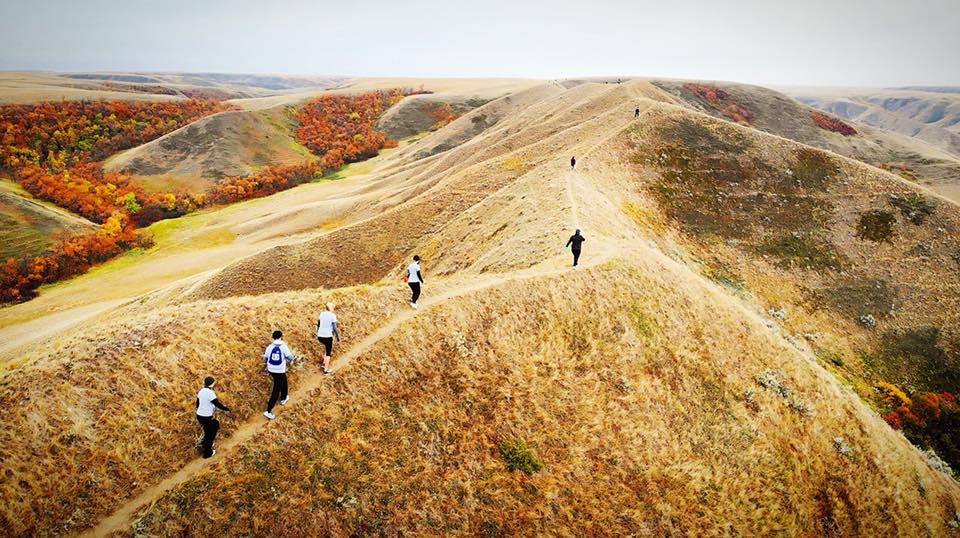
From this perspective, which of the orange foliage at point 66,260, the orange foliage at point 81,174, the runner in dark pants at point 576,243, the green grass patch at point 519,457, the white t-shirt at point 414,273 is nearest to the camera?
the green grass patch at point 519,457

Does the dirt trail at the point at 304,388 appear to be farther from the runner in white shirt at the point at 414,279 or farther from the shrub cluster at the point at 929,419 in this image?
the shrub cluster at the point at 929,419

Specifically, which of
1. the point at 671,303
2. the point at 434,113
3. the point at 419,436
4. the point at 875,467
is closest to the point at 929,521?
the point at 875,467

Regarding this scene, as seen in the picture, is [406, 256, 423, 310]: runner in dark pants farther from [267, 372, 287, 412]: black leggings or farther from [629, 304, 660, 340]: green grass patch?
[629, 304, 660, 340]: green grass patch

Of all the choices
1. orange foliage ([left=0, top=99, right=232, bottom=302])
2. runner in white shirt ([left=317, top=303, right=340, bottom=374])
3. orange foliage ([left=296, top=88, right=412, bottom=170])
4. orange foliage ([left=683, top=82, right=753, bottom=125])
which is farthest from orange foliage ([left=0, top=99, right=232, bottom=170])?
orange foliage ([left=683, top=82, right=753, bottom=125])

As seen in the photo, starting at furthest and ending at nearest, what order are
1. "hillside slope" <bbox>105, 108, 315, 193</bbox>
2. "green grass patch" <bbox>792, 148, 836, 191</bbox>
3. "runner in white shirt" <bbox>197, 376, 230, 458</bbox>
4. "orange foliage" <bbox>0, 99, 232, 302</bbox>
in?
"hillside slope" <bbox>105, 108, 315, 193</bbox> → "orange foliage" <bbox>0, 99, 232, 302</bbox> → "green grass patch" <bbox>792, 148, 836, 191</bbox> → "runner in white shirt" <bbox>197, 376, 230, 458</bbox>

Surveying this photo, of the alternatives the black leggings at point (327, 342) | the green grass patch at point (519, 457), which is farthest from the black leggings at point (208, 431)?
the green grass patch at point (519, 457)

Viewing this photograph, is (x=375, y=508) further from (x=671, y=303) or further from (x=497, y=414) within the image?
(x=671, y=303)
